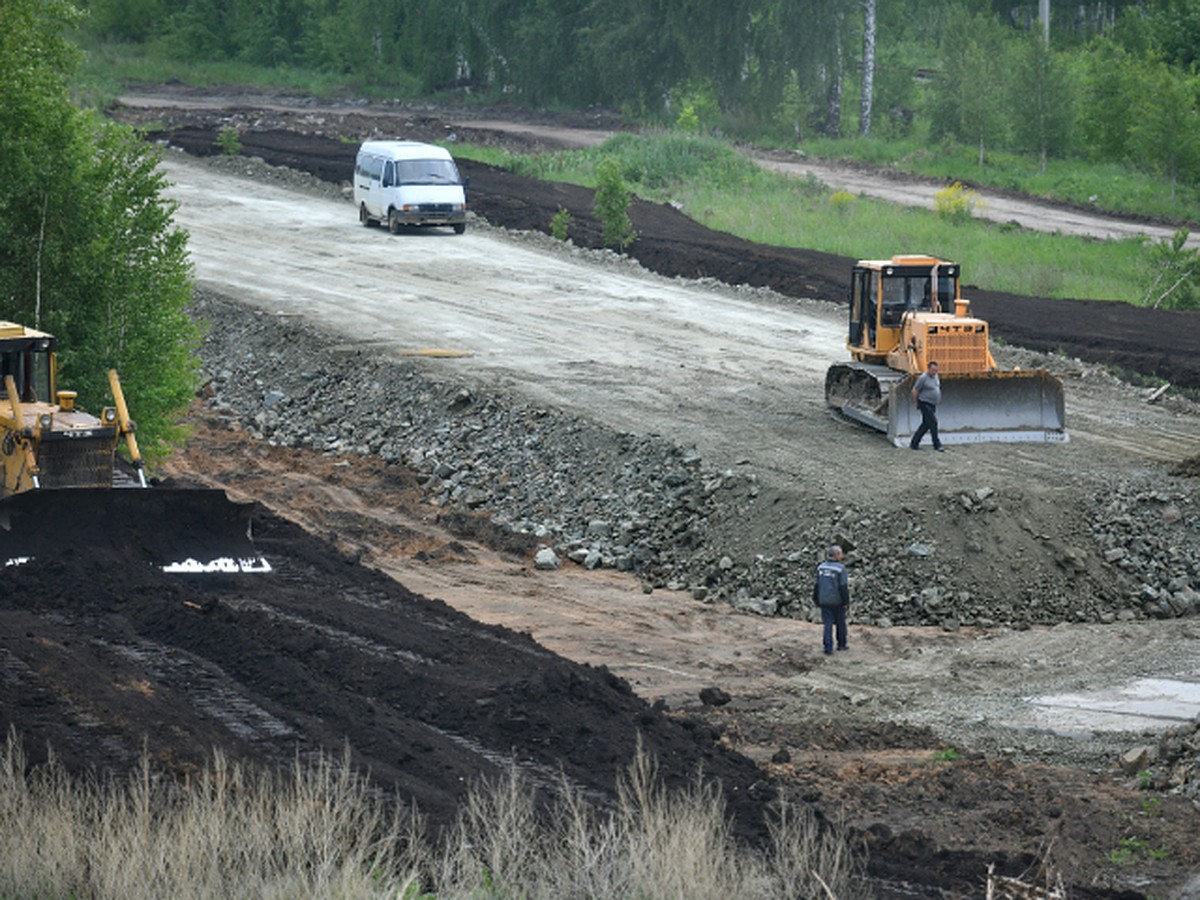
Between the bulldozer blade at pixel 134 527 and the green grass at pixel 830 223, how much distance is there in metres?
22.8

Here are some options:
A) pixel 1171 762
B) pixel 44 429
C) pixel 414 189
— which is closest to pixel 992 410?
pixel 1171 762

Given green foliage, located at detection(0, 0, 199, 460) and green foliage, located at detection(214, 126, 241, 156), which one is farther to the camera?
green foliage, located at detection(214, 126, 241, 156)

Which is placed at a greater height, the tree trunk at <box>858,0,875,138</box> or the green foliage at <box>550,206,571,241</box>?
the tree trunk at <box>858,0,875,138</box>

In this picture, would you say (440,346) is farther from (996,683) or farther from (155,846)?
(155,846)

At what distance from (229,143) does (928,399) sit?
109 ft

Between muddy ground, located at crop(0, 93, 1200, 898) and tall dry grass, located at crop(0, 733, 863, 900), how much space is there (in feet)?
2.06

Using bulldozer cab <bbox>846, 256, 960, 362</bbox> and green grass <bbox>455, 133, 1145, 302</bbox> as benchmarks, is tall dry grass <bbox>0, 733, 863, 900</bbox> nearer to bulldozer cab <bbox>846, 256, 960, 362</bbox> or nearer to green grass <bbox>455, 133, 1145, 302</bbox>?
bulldozer cab <bbox>846, 256, 960, 362</bbox>

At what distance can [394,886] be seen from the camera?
869cm

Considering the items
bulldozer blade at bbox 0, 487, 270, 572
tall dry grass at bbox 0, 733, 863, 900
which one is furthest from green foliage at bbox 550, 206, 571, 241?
tall dry grass at bbox 0, 733, 863, 900

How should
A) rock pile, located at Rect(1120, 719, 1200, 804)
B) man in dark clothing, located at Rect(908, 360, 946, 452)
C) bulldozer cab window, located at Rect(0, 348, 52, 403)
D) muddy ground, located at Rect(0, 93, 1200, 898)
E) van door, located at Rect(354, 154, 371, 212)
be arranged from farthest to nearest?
van door, located at Rect(354, 154, 371, 212), man in dark clothing, located at Rect(908, 360, 946, 452), bulldozer cab window, located at Rect(0, 348, 52, 403), rock pile, located at Rect(1120, 719, 1200, 804), muddy ground, located at Rect(0, 93, 1200, 898)

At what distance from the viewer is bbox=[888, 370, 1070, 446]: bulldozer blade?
21.7m

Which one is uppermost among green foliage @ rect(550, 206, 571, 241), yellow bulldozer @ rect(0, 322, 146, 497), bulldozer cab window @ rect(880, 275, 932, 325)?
green foliage @ rect(550, 206, 571, 241)

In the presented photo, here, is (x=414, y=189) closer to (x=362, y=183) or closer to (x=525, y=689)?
(x=362, y=183)

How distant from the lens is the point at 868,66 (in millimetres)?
60656
